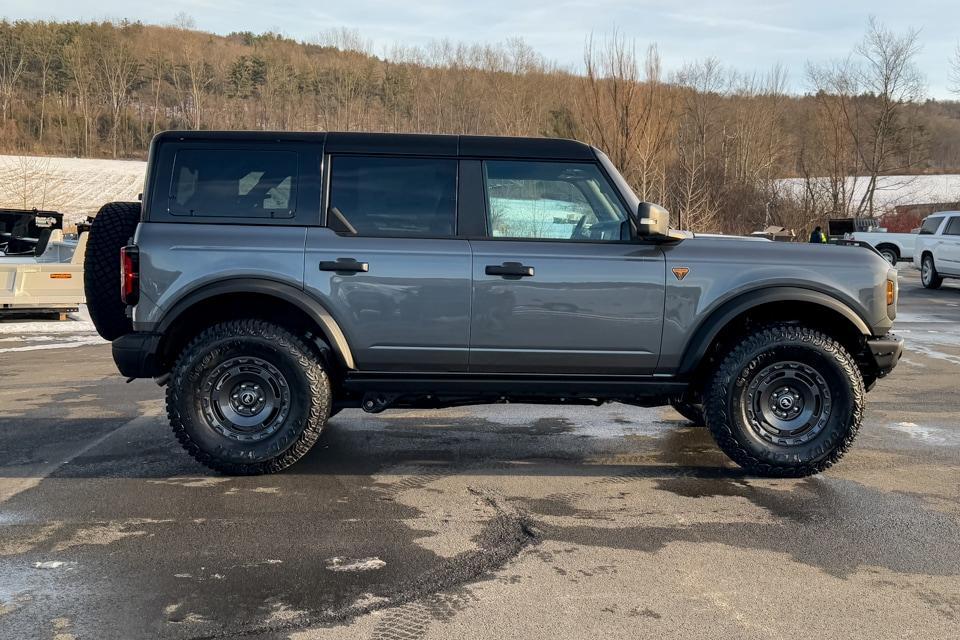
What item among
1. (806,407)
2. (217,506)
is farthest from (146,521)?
(806,407)

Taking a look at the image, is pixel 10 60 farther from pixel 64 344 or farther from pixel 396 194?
pixel 396 194

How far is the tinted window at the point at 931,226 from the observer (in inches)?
810

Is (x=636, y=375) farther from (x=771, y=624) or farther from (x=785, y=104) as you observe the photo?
(x=785, y=104)

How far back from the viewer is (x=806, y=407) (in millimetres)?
5348

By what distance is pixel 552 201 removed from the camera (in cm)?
528

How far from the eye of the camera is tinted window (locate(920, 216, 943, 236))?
67.5 feet

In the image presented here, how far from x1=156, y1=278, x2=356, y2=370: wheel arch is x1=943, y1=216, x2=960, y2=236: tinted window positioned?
18.8 metres

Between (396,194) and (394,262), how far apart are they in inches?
18.0

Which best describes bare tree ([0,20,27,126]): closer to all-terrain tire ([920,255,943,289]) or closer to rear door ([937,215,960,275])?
all-terrain tire ([920,255,943,289])

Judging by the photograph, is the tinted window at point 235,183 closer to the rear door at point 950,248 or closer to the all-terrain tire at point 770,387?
the all-terrain tire at point 770,387

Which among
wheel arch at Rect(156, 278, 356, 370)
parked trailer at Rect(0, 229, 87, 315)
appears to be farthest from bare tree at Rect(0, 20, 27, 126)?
wheel arch at Rect(156, 278, 356, 370)

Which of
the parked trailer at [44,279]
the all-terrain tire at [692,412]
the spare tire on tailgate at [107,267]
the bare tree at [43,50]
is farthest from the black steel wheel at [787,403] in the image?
the bare tree at [43,50]

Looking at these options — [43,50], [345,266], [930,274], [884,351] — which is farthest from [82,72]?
[884,351]

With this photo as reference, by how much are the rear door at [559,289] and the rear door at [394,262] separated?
0.56 feet
